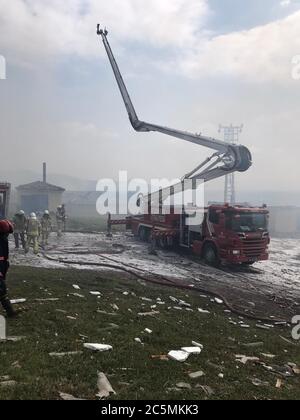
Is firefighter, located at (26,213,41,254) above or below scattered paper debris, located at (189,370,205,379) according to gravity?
above

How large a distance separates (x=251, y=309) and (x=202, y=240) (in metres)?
6.78

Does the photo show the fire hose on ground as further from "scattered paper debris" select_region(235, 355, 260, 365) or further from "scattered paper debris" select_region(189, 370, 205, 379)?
"scattered paper debris" select_region(189, 370, 205, 379)

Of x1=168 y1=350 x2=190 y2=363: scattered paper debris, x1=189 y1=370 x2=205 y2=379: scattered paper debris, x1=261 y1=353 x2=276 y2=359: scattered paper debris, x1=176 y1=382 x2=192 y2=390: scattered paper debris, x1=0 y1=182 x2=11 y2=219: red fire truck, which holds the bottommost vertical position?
x1=261 y1=353 x2=276 y2=359: scattered paper debris

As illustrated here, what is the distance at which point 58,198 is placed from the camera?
40219 millimetres

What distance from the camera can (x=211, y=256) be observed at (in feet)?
53.2

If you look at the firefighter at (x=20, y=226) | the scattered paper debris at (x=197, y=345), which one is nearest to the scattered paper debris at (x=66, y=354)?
the scattered paper debris at (x=197, y=345)

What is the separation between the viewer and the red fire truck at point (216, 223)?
15.3 meters

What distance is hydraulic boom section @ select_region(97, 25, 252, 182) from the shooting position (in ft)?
53.3

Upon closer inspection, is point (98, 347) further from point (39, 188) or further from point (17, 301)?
point (39, 188)

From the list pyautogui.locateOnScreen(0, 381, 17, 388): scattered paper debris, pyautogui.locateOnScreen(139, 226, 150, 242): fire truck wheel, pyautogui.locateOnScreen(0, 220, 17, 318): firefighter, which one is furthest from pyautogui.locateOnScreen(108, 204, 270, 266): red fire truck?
pyautogui.locateOnScreen(0, 381, 17, 388): scattered paper debris

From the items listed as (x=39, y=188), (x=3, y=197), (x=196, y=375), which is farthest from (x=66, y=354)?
(x=39, y=188)

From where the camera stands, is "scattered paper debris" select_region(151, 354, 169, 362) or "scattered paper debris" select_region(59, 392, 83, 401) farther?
"scattered paper debris" select_region(151, 354, 169, 362)
